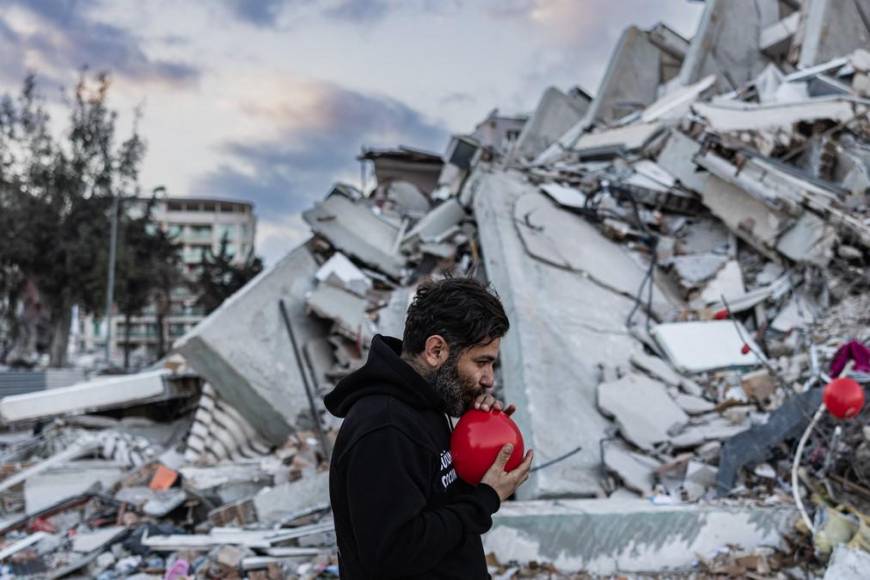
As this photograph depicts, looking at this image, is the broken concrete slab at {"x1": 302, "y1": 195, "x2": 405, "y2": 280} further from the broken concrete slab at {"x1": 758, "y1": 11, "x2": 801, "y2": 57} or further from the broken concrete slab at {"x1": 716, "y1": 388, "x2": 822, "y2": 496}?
the broken concrete slab at {"x1": 758, "y1": 11, "x2": 801, "y2": 57}

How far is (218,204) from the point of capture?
2058 inches

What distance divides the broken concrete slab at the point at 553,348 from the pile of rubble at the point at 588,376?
25 mm

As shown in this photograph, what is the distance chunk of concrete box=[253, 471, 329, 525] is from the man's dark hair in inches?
159

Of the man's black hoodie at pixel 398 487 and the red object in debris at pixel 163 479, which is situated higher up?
the man's black hoodie at pixel 398 487

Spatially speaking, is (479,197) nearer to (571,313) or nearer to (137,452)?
(571,313)

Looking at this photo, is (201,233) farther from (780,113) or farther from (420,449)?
(420,449)

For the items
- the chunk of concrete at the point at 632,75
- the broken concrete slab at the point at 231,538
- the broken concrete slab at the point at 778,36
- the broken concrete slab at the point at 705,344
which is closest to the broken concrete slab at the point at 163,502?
the broken concrete slab at the point at 231,538

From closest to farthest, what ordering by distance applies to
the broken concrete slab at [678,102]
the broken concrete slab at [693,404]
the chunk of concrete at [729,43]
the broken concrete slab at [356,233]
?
the broken concrete slab at [693,404] < the broken concrete slab at [356,233] < the broken concrete slab at [678,102] < the chunk of concrete at [729,43]

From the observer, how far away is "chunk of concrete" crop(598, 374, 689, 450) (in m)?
5.14

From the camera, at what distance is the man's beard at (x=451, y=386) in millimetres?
1609

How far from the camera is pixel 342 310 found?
7.93 meters

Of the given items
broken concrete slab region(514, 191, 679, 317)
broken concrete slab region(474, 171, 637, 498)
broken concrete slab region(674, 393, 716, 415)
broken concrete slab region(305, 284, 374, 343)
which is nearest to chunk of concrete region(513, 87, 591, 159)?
broken concrete slab region(514, 191, 679, 317)

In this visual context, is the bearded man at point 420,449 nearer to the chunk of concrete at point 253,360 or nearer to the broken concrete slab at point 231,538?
the broken concrete slab at point 231,538

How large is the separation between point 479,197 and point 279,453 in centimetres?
423
